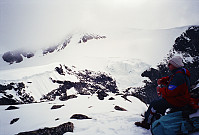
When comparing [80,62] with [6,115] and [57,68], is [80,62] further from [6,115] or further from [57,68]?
[6,115]

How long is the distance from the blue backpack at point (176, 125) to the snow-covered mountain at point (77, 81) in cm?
147

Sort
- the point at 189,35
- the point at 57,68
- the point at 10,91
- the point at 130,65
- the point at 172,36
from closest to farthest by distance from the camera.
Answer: the point at 10,91, the point at 57,68, the point at 189,35, the point at 130,65, the point at 172,36

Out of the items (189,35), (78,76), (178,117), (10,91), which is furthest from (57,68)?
(189,35)

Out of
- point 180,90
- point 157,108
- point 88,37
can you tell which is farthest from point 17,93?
point 88,37

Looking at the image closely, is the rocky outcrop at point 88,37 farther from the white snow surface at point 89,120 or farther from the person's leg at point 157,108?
the person's leg at point 157,108

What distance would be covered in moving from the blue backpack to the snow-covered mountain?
1.47 meters

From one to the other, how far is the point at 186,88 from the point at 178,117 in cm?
80

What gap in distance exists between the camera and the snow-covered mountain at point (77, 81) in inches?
474

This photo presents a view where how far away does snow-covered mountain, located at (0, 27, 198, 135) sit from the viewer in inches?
474


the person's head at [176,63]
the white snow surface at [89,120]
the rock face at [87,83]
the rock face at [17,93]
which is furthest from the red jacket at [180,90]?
the rock face at [87,83]

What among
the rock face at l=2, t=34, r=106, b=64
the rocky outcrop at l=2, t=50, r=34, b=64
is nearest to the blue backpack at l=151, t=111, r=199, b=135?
the rock face at l=2, t=34, r=106, b=64

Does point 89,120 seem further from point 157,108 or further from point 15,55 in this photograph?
point 15,55

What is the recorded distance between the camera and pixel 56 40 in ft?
436

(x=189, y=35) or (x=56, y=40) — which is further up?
(x=56, y=40)
